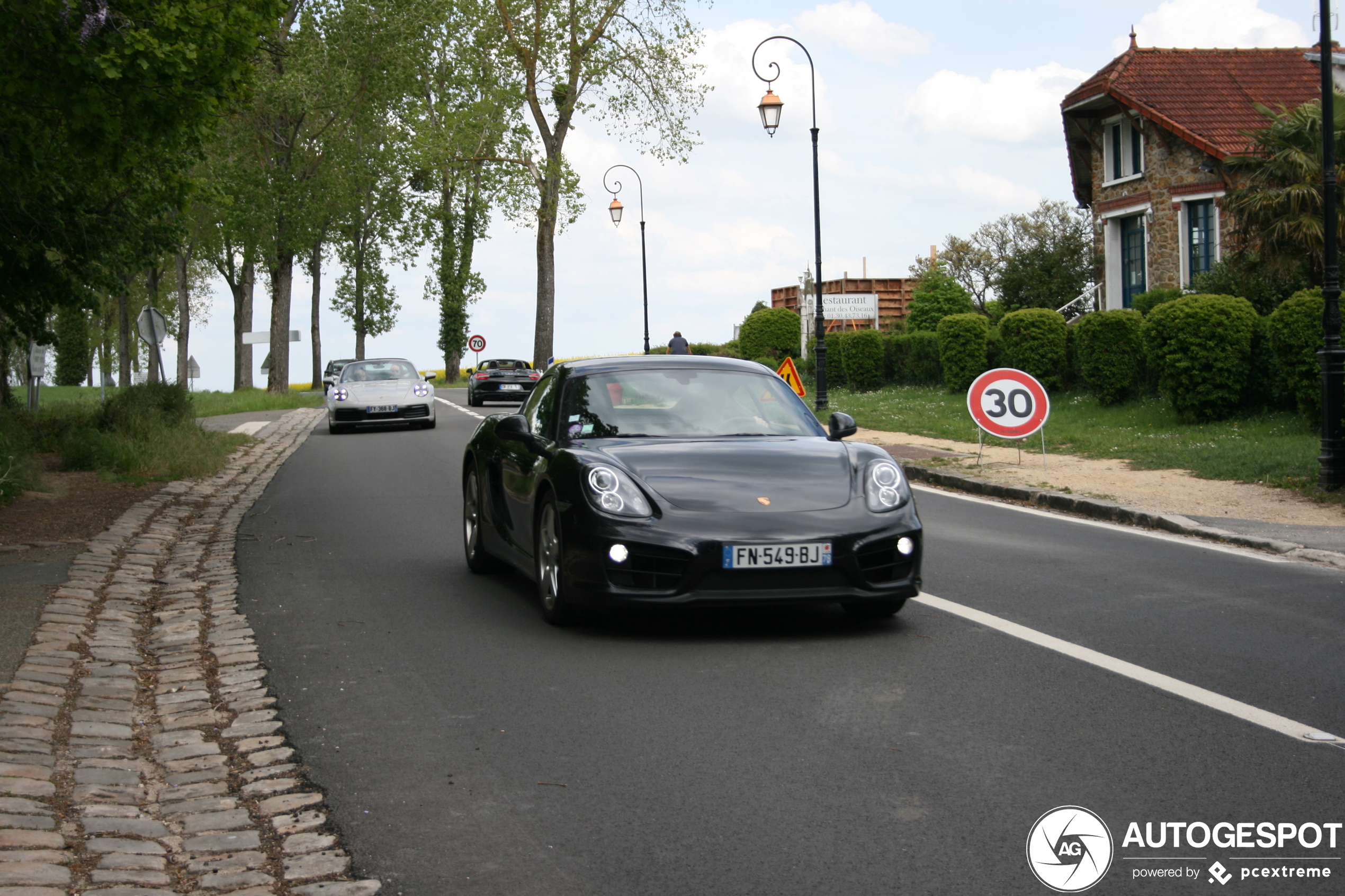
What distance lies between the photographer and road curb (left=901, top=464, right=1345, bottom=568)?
10.5 meters

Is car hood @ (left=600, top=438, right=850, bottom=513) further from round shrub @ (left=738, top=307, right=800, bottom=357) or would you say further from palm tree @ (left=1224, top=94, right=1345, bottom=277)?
round shrub @ (left=738, top=307, right=800, bottom=357)

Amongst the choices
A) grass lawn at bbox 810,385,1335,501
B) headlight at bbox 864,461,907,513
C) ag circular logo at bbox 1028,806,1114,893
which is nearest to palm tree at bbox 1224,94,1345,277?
grass lawn at bbox 810,385,1335,501

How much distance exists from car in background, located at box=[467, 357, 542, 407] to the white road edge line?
105 feet

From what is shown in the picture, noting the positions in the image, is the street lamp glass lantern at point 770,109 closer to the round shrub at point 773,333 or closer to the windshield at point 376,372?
the windshield at point 376,372

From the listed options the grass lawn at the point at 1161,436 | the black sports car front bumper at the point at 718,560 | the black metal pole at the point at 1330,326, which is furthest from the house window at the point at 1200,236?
the black sports car front bumper at the point at 718,560

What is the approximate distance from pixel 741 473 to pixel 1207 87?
35066mm

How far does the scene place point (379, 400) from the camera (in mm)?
28609

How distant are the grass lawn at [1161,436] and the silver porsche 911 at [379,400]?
8962 mm

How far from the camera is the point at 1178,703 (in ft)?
18.5

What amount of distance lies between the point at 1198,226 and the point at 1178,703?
33.2 metres

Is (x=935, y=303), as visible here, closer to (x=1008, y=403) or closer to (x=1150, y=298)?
(x=1150, y=298)

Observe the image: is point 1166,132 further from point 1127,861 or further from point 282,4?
point 1127,861

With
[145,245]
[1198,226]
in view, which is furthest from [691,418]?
[1198,226]

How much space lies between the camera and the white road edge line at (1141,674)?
5.27 metres
